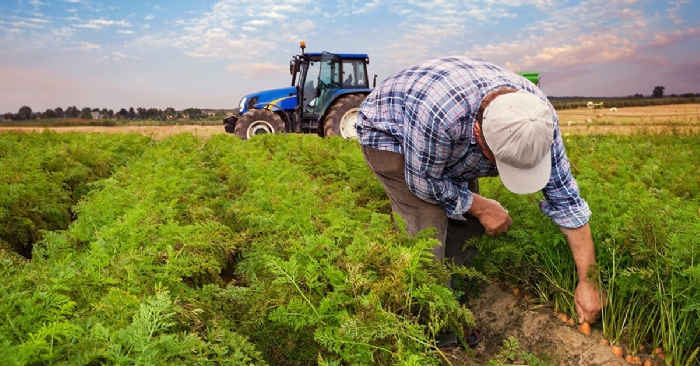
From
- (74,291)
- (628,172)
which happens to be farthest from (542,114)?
(628,172)

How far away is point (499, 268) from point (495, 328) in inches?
18.7

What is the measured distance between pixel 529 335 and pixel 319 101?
11.8m

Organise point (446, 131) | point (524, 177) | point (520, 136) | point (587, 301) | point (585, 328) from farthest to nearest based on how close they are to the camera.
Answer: point (585, 328), point (587, 301), point (446, 131), point (524, 177), point (520, 136)

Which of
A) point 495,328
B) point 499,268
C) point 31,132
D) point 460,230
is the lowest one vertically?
point 495,328

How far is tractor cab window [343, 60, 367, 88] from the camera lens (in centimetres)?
1497

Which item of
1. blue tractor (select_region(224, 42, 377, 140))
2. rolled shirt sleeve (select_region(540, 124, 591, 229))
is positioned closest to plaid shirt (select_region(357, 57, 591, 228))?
rolled shirt sleeve (select_region(540, 124, 591, 229))

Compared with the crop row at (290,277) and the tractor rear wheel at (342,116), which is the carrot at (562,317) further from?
the tractor rear wheel at (342,116)

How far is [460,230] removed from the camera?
4.48m

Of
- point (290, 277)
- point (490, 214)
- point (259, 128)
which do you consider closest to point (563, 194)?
point (490, 214)

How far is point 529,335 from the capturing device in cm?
415

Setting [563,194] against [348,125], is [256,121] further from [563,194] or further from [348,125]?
[563,194]

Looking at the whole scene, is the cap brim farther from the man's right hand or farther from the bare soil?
the bare soil

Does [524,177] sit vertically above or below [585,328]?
above

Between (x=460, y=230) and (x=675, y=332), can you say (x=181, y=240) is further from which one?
(x=675, y=332)
